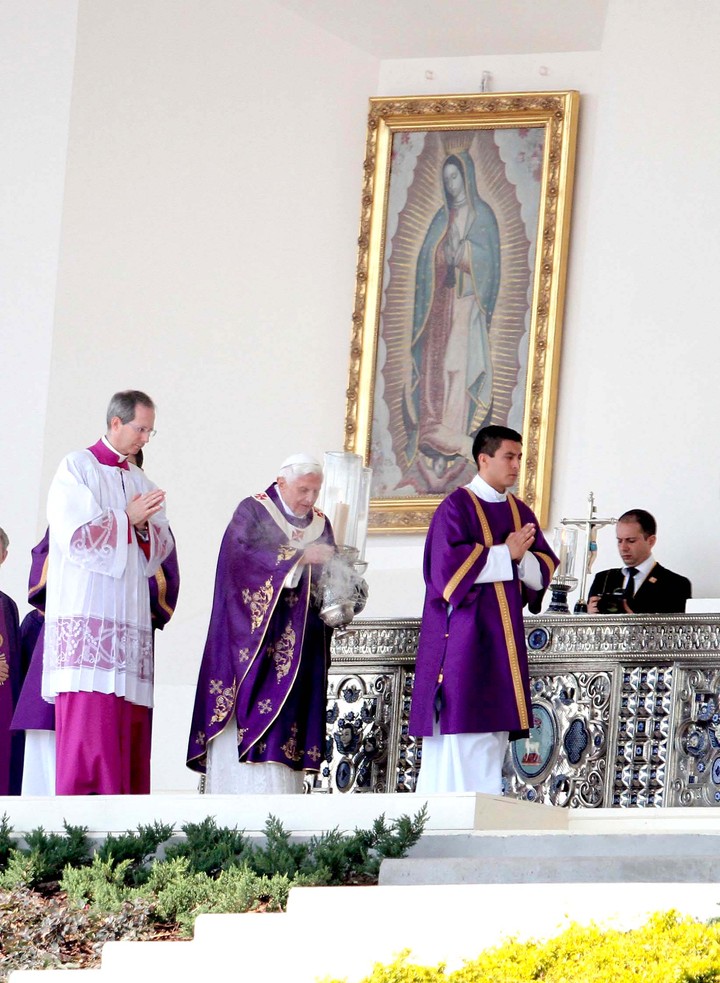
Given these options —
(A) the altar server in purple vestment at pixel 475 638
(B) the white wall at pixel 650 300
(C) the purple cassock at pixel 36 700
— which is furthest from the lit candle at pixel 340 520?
(B) the white wall at pixel 650 300

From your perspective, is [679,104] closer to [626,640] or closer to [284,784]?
[626,640]

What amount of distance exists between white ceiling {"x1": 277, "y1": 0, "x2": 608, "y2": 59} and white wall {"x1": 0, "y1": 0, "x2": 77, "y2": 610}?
1760 mm

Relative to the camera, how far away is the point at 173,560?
9.52m

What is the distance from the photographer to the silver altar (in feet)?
32.7

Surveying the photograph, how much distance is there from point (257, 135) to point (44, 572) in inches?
224

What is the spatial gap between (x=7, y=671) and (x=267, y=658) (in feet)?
4.96

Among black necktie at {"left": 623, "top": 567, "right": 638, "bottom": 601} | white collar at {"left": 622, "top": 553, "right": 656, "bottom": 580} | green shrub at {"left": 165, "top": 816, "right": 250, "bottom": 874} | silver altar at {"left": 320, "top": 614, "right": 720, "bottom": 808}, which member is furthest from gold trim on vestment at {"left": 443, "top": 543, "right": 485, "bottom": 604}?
green shrub at {"left": 165, "top": 816, "right": 250, "bottom": 874}

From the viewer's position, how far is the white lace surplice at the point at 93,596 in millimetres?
8945

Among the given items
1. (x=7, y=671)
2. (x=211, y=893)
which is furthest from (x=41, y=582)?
(x=211, y=893)

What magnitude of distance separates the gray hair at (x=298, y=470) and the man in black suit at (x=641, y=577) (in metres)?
2.31

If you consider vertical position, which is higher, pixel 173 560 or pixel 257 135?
pixel 257 135

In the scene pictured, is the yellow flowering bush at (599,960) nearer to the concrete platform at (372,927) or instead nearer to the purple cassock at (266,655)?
the concrete platform at (372,927)

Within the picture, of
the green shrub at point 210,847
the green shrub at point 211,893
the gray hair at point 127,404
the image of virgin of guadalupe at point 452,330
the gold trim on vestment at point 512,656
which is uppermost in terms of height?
the image of virgin of guadalupe at point 452,330

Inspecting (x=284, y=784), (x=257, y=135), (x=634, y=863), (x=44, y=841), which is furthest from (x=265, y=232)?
(x=634, y=863)
